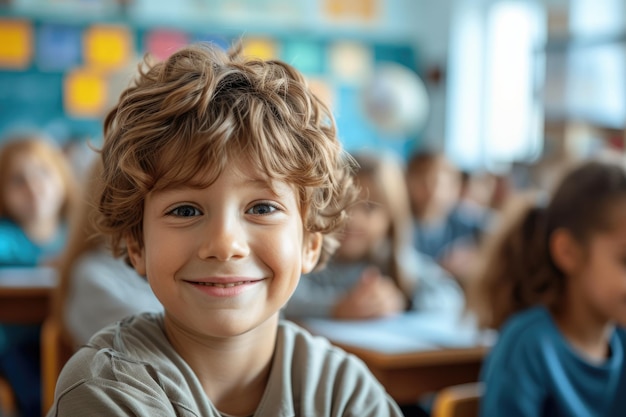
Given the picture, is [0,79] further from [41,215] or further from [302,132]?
[302,132]

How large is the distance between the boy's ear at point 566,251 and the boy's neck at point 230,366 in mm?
1051

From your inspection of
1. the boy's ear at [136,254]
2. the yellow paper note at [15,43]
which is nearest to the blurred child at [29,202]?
the boy's ear at [136,254]

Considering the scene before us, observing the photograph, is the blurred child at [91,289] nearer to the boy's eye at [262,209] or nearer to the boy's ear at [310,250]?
the boy's ear at [310,250]

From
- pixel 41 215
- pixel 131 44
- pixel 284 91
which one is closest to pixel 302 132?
pixel 284 91

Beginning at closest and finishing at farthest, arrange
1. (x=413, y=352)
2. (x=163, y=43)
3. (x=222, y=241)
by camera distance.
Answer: (x=222, y=241), (x=413, y=352), (x=163, y=43)

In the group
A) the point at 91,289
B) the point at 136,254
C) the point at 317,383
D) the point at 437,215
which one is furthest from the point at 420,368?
the point at 437,215

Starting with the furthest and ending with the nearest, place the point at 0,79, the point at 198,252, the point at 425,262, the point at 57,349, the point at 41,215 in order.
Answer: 1. the point at 0,79
2. the point at 425,262
3. the point at 41,215
4. the point at 57,349
5. the point at 198,252

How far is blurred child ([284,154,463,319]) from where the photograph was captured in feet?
9.87

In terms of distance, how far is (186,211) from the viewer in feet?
2.96

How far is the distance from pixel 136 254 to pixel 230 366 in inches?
6.8

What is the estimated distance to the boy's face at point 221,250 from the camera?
2.91 feet

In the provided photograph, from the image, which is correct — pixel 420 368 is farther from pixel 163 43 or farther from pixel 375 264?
pixel 163 43

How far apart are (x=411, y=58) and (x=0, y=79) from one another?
14.6 ft

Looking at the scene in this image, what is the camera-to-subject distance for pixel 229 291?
35.4 inches
